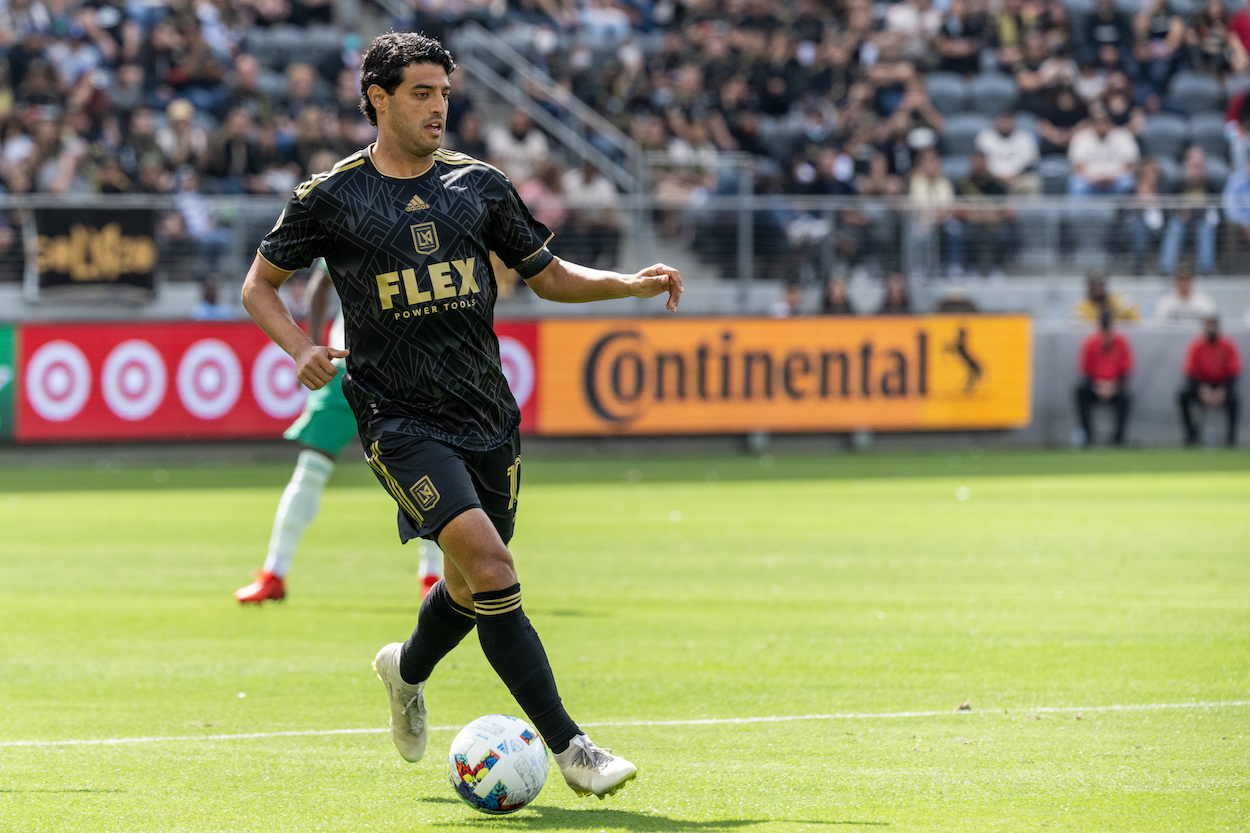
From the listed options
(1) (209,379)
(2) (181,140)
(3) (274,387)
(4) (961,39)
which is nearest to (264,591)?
(3) (274,387)

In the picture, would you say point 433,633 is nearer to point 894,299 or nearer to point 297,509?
point 297,509

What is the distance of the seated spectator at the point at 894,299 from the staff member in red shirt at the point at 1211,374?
4069 millimetres

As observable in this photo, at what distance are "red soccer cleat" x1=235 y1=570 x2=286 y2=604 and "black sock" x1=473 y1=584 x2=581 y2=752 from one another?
4.70m

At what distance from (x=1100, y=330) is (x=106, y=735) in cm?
1785

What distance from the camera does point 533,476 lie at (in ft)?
59.9

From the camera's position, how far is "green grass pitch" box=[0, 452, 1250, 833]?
17.1ft

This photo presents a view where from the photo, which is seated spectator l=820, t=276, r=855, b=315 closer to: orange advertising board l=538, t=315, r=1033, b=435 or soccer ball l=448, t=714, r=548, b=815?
orange advertising board l=538, t=315, r=1033, b=435

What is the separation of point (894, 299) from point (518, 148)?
5.68 m

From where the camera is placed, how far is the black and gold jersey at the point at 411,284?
210 inches

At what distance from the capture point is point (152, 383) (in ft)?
63.4

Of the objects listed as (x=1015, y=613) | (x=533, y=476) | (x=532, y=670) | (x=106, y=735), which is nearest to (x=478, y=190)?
(x=532, y=670)

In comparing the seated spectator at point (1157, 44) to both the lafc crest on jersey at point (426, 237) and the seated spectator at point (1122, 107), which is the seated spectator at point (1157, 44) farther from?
the lafc crest on jersey at point (426, 237)

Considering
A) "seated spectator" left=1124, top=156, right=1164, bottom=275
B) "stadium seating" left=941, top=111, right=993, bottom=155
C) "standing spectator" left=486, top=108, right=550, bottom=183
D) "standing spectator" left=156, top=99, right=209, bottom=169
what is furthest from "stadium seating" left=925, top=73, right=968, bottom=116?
"standing spectator" left=156, top=99, right=209, bottom=169

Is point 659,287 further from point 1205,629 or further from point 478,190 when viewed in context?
point 1205,629
